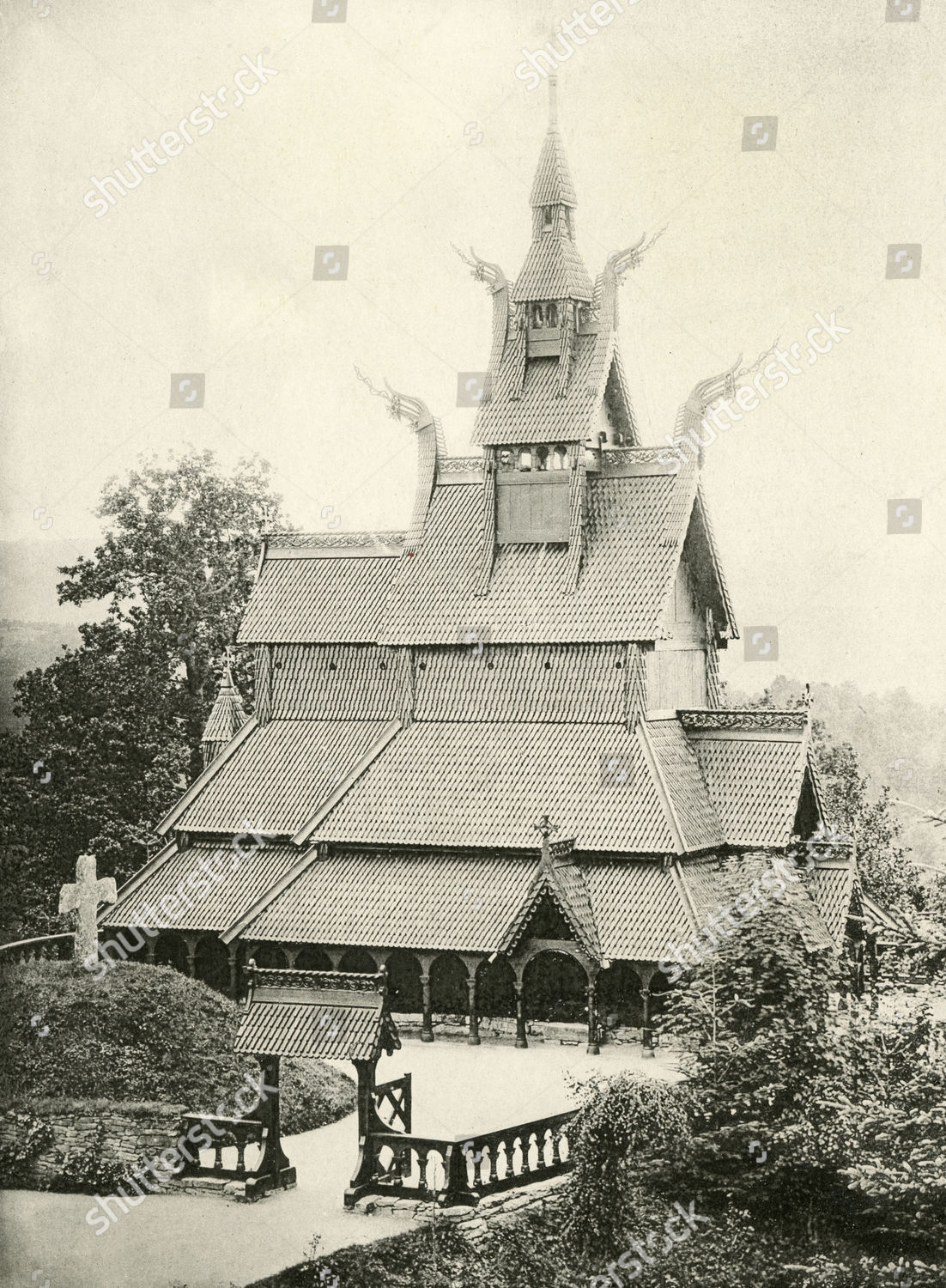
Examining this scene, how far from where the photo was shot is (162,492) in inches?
1158

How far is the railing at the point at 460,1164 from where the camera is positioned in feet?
70.5

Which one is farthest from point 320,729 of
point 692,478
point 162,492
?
point 692,478

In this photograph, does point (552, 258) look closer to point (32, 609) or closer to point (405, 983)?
point (32, 609)

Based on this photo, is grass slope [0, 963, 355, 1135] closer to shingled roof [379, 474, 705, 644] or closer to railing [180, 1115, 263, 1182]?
railing [180, 1115, 263, 1182]

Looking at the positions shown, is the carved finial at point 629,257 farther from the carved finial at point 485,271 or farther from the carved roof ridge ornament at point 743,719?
the carved roof ridge ornament at point 743,719

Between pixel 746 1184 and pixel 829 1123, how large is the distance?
1.22 m

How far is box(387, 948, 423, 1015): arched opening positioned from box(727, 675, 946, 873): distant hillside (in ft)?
24.8

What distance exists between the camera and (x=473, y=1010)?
27969 mm

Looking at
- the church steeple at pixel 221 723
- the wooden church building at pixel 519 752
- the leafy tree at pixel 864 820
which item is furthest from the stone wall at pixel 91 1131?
the leafy tree at pixel 864 820

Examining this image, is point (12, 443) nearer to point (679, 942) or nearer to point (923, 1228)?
point (679, 942)

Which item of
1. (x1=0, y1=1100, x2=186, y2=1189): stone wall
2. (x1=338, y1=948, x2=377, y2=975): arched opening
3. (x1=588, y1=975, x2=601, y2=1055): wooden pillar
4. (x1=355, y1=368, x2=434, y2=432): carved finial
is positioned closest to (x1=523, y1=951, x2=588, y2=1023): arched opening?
(x1=588, y1=975, x2=601, y2=1055): wooden pillar

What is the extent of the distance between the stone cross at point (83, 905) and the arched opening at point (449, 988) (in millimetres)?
5228

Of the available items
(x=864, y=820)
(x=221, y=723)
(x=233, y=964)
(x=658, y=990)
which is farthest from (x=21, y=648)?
(x=864, y=820)

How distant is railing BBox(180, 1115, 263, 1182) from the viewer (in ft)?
73.4
